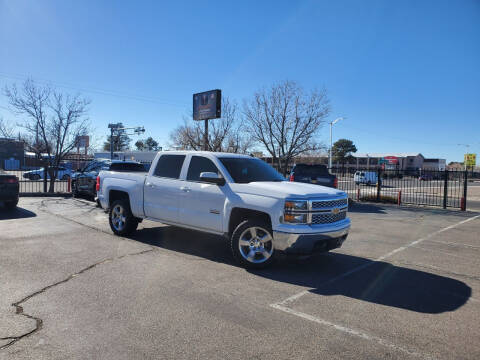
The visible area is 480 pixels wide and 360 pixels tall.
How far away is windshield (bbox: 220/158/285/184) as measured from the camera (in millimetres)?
6012

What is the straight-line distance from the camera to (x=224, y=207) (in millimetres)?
5621

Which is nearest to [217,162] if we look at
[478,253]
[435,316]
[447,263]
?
[435,316]

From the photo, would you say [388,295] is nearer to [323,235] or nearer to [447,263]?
[323,235]

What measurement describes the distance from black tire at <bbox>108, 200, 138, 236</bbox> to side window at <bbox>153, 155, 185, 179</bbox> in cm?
119

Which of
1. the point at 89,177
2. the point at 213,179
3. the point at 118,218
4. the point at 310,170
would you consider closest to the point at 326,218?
the point at 213,179

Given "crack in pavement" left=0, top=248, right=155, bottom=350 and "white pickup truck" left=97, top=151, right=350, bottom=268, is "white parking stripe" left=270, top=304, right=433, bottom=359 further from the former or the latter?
"crack in pavement" left=0, top=248, right=155, bottom=350

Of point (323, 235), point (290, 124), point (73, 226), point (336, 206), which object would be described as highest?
point (290, 124)

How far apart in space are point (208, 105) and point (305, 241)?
1562 cm

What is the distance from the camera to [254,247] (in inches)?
211

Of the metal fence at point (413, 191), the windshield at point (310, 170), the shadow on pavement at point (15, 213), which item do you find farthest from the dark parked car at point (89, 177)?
the metal fence at point (413, 191)

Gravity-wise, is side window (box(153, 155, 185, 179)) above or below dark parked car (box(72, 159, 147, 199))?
above

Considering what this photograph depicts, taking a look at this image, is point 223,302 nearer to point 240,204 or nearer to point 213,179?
point 240,204

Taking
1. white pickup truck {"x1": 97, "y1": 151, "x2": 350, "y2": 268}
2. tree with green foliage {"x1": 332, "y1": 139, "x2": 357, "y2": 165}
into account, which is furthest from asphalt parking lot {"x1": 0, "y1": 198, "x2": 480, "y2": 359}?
tree with green foliage {"x1": 332, "y1": 139, "x2": 357, "y2": 165}

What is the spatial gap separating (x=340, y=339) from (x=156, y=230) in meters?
5.98
